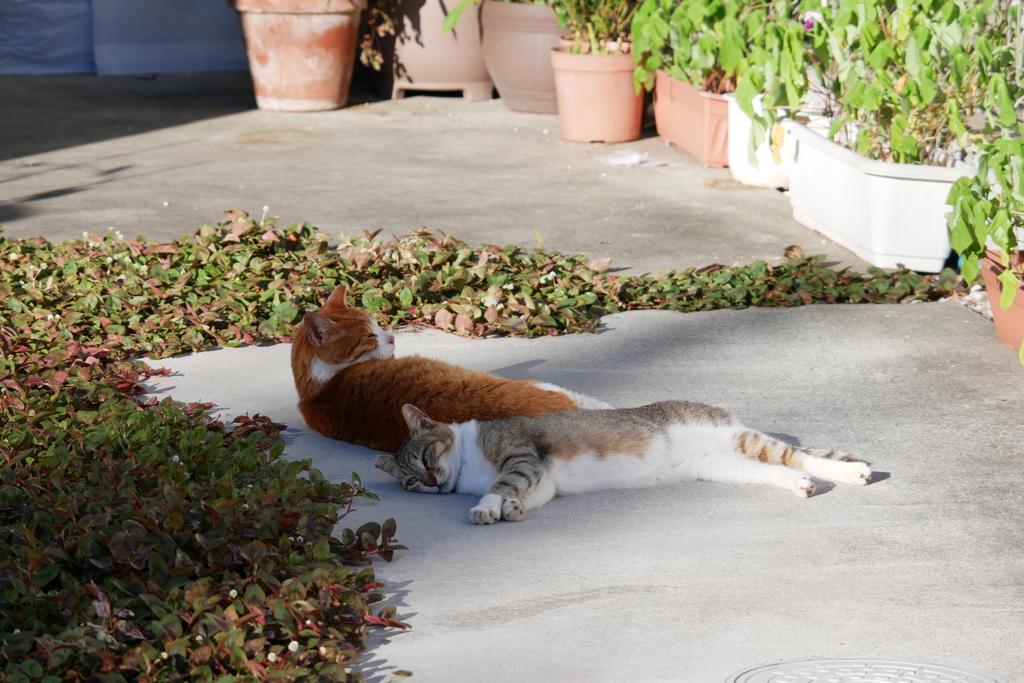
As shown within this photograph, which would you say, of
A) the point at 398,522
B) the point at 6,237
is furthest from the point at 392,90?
the point at 398,522

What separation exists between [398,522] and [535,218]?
151 inches

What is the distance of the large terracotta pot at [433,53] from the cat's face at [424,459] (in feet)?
24.4

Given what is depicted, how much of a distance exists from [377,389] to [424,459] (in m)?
0.47

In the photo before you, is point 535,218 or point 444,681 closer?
point 444,681

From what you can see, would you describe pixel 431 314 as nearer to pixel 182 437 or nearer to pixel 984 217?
pixel 182 437

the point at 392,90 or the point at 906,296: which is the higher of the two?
the point at 392,90

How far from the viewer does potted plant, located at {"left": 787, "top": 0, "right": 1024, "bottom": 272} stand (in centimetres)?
473

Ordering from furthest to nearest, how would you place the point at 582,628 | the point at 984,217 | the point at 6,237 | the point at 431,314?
the point at 6,237 → the point at 431,314 → the point at 984,217 → the point at 582,628

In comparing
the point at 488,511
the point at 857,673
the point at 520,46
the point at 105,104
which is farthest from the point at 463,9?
the point at 857,673

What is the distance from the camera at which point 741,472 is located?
3.19m

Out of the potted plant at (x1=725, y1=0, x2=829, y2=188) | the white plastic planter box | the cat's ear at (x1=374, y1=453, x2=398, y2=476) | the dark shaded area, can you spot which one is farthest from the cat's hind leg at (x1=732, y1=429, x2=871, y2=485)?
the dark shaded area

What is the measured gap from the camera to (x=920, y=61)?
486cm

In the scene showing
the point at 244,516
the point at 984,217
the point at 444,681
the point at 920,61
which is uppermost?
the point at 920,61

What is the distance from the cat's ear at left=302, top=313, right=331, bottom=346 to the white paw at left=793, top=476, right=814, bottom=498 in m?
1.71
